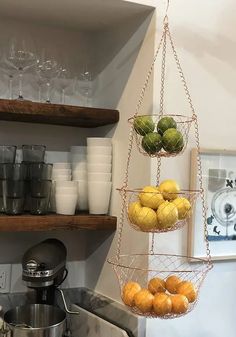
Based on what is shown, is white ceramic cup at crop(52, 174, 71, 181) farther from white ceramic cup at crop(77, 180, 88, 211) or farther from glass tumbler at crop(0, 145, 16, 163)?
glass tumbler at crop(0, 145, 16, 163)

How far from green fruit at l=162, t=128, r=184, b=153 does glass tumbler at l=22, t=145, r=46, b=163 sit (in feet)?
2.40

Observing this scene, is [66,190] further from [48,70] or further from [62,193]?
[48,70]

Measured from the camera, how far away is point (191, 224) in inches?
71.5

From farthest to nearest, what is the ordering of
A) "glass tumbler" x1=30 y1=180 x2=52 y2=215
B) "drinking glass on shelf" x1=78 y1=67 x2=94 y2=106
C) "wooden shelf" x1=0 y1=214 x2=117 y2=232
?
"drinking glass on shelf" x1=78 y1=67 x2=94 y2=106
"glass tumbler" x1=30 y1=180 x2=52 y2=215
"wooden shelf" x1=0 y1=214 x2=117 y2=232

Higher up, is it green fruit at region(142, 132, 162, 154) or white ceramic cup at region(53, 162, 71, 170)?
green fruit at region(142, 132, 162, 154)

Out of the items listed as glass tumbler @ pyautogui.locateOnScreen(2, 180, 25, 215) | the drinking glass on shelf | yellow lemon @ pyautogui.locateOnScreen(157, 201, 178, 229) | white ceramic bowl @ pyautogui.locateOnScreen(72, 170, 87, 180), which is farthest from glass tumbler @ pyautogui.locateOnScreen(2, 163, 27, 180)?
yellow lemon @ pyautogui.locateOnScreen(157, 201, 178, 229)

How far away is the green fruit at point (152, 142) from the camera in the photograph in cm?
138

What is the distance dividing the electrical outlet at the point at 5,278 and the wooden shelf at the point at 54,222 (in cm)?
35

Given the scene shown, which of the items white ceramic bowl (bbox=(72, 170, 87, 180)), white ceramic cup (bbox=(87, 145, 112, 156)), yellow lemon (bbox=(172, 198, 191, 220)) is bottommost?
yellow lemon (bbox=(172, 198, 191, 220))

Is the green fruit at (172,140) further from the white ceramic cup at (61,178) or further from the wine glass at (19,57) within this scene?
the wine glass at (19,57)

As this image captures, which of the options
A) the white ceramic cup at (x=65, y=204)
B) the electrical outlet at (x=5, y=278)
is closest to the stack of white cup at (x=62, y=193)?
the white ceramic cup at (x=65, y=204)

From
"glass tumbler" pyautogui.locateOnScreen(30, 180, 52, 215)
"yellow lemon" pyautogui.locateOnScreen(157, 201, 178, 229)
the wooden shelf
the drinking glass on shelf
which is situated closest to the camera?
"yellow lemon" pyautogui.locateOnScreen(157, 201, 178, 229)

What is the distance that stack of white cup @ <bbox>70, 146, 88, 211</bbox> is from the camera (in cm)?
203

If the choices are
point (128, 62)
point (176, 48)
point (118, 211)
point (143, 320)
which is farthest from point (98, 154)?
point (143, 320)
